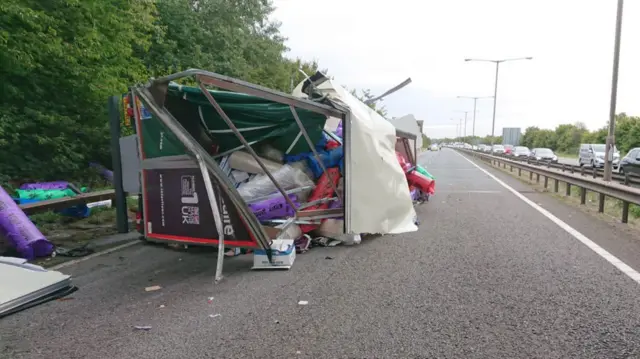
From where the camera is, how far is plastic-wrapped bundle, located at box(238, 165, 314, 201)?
252 inches

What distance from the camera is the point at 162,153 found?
5.64 metres

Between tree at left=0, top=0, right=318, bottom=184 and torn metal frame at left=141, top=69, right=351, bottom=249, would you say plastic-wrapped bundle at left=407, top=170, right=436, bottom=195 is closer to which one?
torn metal frame at left=141, top=69, right=351, bottom=249

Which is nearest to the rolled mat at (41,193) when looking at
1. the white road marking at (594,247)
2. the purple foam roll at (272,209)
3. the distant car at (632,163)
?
the purple foam roll at (272,209)

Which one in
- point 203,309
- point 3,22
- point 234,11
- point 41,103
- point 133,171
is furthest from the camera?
point 234,11

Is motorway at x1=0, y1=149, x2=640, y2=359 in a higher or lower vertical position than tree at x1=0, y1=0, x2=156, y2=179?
lower

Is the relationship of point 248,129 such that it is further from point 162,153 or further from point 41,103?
point 41,103

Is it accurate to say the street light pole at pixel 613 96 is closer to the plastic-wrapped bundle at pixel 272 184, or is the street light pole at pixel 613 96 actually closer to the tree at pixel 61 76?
the plastic-wrapped bundle at pixel 272 184

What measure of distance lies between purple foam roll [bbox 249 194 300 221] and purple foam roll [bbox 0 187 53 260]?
2.76 m

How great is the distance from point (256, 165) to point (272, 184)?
1.38 ft

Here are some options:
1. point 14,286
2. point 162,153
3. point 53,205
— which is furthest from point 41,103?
point 14,286

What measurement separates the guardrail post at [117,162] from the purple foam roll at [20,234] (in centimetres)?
136

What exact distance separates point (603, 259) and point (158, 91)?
567 centimetres

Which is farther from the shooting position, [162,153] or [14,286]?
[162,153]

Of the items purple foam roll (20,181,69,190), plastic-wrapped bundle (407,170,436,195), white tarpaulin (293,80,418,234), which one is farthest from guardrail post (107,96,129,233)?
plastic-wrapped bundle (407,170,436,195)
